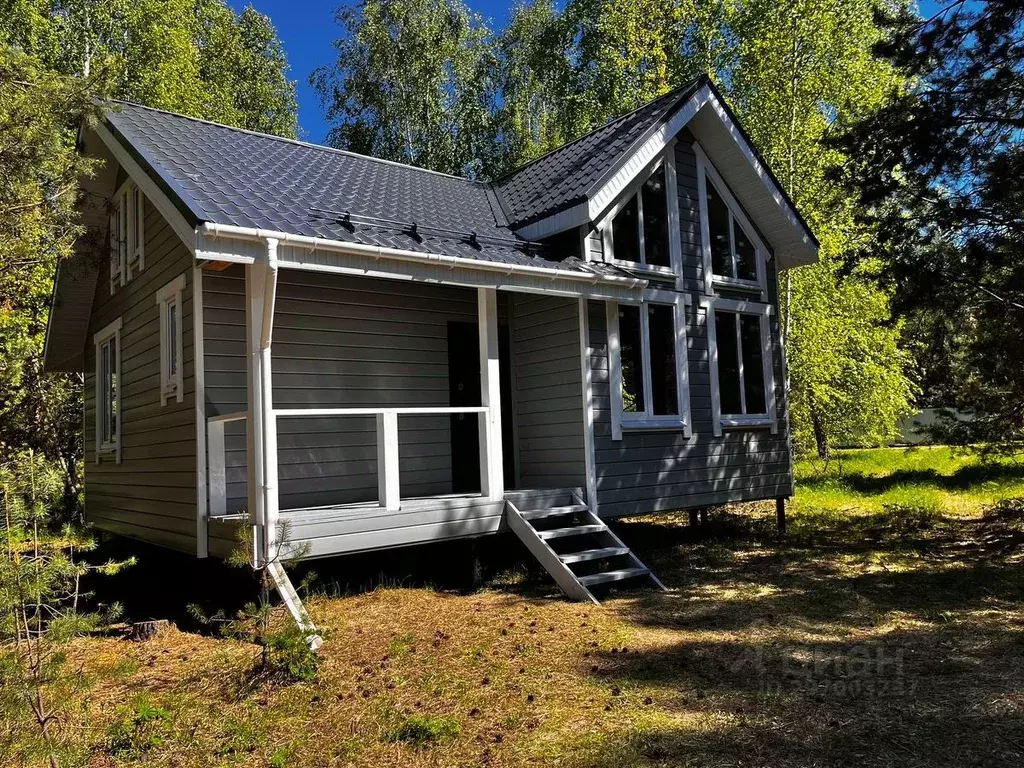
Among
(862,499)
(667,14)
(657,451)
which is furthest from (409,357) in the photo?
(667,14)

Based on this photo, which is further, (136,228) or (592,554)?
(136,228)

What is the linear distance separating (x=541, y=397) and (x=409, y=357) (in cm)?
169

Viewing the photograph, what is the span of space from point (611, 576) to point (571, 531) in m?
0.64

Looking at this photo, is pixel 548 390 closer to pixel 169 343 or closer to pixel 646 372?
pixel 646 372

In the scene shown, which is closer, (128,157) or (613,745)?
(613,745)

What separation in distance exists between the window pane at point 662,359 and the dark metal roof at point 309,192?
110 centimetres

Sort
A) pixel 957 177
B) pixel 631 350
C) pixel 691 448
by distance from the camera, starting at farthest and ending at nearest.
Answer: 1. pixel 691 448
2. pixel 631 350
3. pixel 957 177

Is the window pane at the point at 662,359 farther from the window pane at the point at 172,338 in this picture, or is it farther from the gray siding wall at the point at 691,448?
the window pane at the point at 172,338

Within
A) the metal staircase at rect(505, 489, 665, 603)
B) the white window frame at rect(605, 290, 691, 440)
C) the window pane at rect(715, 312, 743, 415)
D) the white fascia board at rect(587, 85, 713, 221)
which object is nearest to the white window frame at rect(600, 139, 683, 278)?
the white fascia board at rect(587, 85, 713, 221)

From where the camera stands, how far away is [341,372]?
28.4 ft

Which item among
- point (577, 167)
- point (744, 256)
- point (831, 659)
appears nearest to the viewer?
point (831, 659)

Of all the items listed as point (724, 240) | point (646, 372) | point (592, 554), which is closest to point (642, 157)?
point (724, 240)

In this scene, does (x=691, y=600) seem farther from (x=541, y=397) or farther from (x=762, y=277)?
(x=762, y=277)

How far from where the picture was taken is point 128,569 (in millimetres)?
9961
